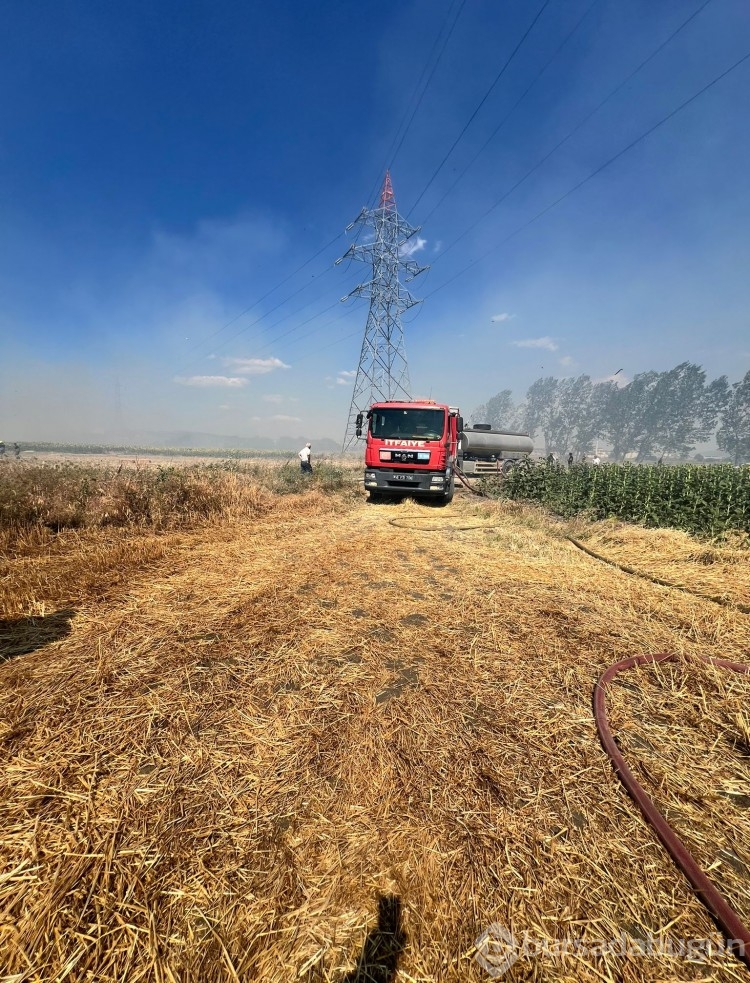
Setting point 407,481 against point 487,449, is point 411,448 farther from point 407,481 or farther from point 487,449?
point 487,449

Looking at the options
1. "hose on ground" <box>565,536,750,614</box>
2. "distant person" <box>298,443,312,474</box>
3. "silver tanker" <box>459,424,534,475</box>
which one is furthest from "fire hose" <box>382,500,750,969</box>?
"silver tanker" <box>459,424,534,475</box>

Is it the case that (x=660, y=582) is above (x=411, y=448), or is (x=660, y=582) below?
below

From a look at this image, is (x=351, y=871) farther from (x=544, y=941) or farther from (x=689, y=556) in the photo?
(x=689, y=556)

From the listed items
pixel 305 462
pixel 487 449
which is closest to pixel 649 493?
pixel 305 462

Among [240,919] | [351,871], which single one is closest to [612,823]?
[351,871]

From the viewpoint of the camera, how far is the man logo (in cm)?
127

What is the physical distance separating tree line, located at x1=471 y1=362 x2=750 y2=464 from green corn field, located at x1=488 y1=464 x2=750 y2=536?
65514 millimetres

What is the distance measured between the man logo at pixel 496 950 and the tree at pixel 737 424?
10107 cm

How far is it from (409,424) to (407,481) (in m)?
1.74

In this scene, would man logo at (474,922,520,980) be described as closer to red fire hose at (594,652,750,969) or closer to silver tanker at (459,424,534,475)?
red fire hose at (594,652,750,969)

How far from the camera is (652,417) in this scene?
85.3 m

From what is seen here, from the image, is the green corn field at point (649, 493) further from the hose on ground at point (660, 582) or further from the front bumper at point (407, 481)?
the front bumper at point (407, 481)

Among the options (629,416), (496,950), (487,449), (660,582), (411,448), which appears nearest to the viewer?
(496,950)

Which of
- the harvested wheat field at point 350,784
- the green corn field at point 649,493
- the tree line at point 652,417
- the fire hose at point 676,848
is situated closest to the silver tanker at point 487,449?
the green corn field at point 649,493
